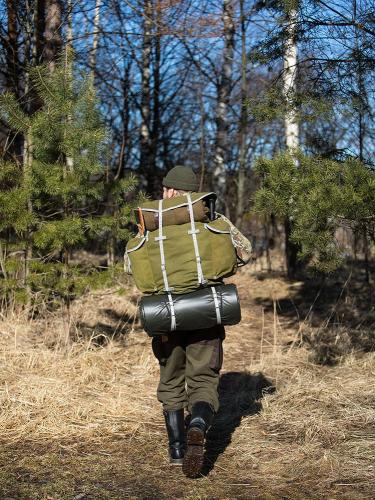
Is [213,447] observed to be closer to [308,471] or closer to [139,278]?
[308,471]

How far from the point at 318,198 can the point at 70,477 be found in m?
2.55

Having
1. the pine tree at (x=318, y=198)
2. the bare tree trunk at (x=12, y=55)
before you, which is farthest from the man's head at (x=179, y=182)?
the bare tree trunk at (x=12, y=55)

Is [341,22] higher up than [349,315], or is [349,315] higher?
[341,22]

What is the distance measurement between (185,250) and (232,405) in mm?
1862

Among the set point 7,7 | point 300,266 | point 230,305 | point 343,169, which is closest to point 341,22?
point 343,169

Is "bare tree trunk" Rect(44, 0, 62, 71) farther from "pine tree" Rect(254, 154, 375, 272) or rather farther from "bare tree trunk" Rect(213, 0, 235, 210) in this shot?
"bare tree trunk" Rect(213, 0, 235, 210)

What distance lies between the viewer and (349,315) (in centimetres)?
787

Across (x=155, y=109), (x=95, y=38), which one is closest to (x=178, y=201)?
(x=95, y=38)

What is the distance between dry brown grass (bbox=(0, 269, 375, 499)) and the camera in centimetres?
340

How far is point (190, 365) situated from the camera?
3.79 metres

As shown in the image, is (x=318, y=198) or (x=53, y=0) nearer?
(x=318, y=198)

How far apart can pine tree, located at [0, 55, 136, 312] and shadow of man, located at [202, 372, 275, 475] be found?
1543 millimetres

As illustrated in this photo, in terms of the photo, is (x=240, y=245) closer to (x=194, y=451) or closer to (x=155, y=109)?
(x=194, y=451)

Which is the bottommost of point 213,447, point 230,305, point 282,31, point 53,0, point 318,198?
point 213,447
